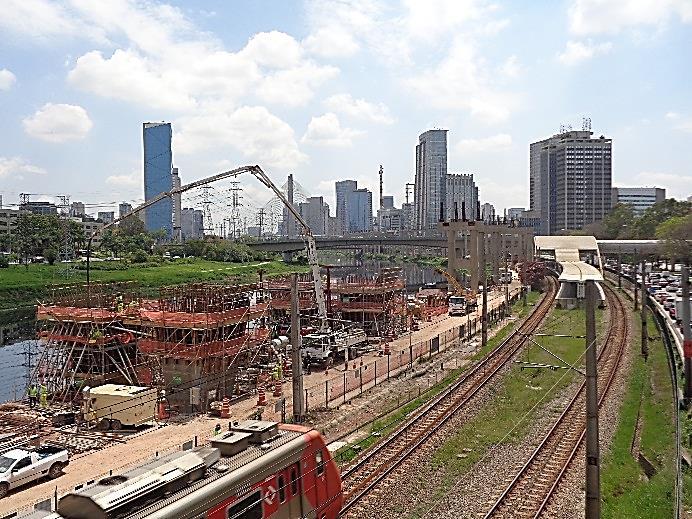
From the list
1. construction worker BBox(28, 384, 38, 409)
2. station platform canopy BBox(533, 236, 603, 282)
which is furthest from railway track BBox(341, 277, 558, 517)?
construction worker BBox(28, 384, 38, 409)

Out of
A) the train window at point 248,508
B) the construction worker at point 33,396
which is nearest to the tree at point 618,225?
the construction worker at point 33,396

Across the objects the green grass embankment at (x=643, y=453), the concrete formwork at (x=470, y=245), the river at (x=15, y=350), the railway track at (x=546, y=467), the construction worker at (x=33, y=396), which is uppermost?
the concrete formwork at (x=470, y=245)

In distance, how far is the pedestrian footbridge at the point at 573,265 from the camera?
12.1 m

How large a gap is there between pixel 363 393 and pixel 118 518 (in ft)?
69.3

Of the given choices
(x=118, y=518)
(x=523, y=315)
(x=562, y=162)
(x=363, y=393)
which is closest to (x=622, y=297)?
(x=523, y=315)

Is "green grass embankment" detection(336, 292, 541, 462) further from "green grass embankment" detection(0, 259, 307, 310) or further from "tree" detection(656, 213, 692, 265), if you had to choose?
"green grass embankment" detection(0, 259, 307, 310)

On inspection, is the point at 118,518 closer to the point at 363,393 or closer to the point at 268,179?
the point at 363,393

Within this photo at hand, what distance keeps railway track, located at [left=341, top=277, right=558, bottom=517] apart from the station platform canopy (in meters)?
7.65

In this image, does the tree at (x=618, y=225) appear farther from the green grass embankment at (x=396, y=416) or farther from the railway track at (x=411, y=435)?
the railway track at (x=411, y=435)

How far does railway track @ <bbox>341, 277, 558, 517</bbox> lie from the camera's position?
17.4 metres

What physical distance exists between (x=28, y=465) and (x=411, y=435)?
39.0ft

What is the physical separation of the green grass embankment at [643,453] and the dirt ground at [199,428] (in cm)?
873

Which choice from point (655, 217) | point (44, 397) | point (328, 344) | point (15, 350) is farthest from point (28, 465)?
point (655, 217)

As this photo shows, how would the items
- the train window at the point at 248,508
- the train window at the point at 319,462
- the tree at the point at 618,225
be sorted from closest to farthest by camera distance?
the train window at the point at 248,508 < the train window at the point at 319,462 < the tree at the point at 618,225
